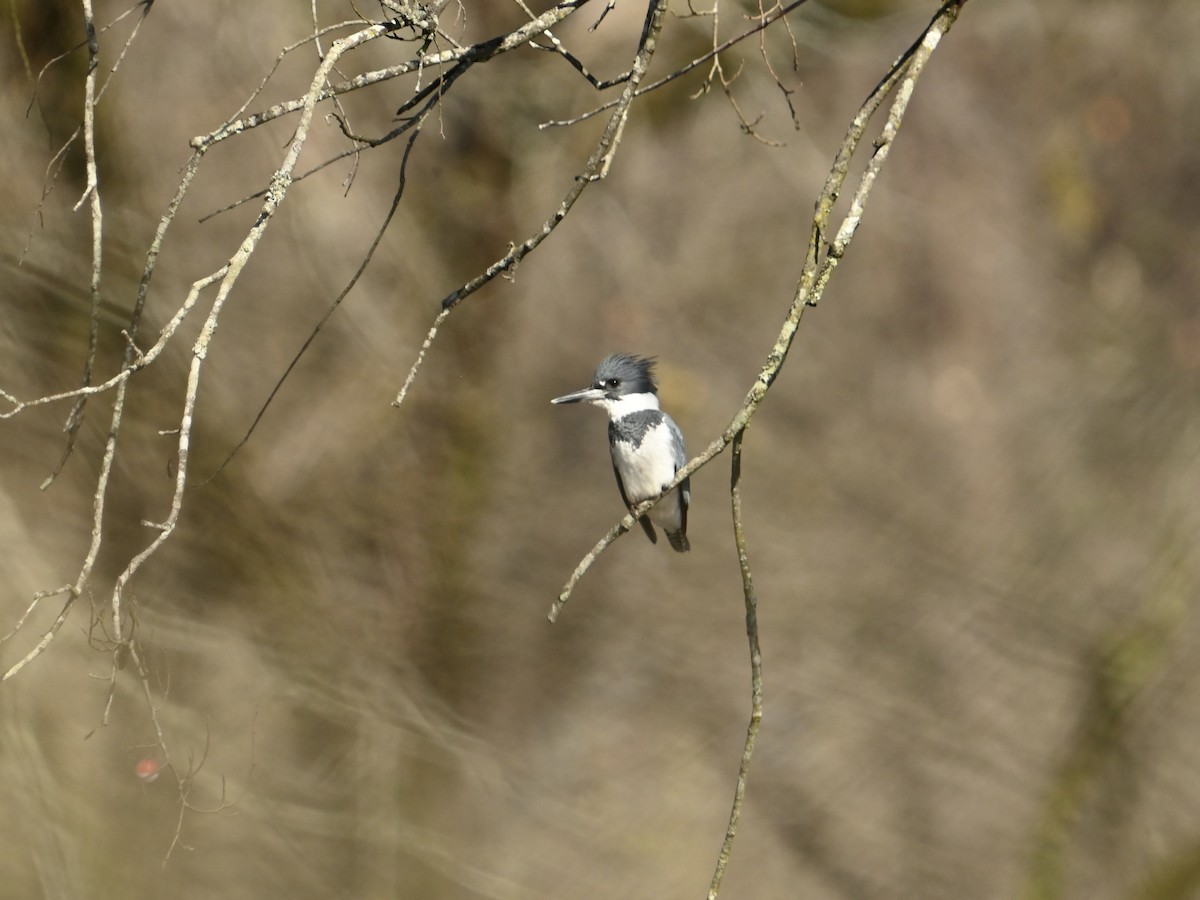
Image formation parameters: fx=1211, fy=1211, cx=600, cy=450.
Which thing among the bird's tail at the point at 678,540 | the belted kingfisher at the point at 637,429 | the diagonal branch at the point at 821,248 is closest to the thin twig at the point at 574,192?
the diagonal branch at the point at 821,248

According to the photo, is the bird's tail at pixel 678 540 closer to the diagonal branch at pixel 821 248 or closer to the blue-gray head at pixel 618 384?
the blue-gray head at pixel 618 384

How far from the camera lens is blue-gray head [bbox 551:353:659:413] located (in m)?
3.01

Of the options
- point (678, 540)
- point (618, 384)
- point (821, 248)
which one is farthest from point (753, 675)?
point (678, 540)

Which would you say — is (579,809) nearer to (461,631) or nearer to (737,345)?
(461,631)

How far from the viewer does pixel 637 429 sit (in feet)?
10.2

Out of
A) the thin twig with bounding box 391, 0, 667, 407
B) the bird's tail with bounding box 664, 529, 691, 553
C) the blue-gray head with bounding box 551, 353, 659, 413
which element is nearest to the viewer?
the thin twig with bounding box 391, 0, 667, 407

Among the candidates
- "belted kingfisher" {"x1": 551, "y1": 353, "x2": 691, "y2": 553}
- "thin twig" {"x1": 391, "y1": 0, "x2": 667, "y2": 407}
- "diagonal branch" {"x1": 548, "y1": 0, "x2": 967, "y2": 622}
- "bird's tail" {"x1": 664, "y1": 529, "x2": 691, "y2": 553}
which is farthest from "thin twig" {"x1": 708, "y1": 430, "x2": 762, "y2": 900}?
"bird's tail" {"x1": 664, "y1": 529, "x2": 691, "y2": 553}

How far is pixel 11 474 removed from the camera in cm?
396

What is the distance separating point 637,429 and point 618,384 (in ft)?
0.50

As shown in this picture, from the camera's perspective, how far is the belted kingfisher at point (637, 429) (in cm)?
302

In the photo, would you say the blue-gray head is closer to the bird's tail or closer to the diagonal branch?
the bird's tail

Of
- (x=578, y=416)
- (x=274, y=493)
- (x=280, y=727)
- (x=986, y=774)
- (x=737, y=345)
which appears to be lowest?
(x=280, y=727)

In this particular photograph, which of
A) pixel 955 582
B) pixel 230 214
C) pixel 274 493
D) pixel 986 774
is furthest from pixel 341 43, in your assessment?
pixel 986 774

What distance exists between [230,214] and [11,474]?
115cm
